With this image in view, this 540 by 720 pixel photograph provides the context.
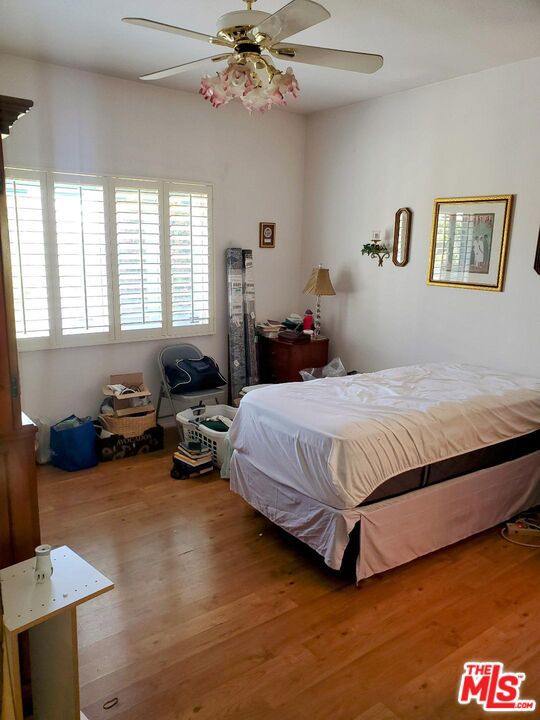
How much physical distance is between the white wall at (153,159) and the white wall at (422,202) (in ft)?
1.13

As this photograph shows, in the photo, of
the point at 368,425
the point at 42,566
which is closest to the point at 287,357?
the point at 368,425

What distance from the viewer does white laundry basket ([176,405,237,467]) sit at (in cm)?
371

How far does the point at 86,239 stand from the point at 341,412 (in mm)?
2365

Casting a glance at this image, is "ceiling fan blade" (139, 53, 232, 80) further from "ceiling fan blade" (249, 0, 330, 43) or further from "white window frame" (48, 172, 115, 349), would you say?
"white window frame" (48, 172, 115, 349)

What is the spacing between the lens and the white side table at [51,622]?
144 cm

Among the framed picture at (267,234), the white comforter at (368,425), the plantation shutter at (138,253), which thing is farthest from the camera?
the framed picture at (267,234)

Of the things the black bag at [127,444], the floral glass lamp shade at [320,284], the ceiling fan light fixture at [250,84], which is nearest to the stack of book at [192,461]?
the black bag at [127,444]

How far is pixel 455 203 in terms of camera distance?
3.77 metres

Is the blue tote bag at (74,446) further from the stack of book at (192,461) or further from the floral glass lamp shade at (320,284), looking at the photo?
the floral glass lamp shade at (320,284)

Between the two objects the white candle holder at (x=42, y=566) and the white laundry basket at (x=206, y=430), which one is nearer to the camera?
the white candle holder at (x=42, y=566)

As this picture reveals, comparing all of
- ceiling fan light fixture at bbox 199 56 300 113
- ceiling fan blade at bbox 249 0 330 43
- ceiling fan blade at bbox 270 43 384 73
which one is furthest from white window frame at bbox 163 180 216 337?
ceiling fan blade at bbox 249 0 330 43

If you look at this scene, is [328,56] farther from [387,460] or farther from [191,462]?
[191,462]

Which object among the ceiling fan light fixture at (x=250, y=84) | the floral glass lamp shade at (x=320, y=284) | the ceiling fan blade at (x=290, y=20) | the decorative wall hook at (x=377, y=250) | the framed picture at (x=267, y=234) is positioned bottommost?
the floral glass lamp shade at (x=320, y=284)

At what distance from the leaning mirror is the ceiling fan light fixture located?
2141mm
